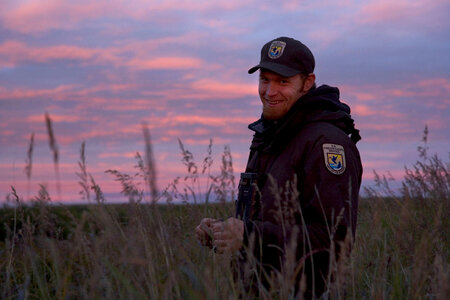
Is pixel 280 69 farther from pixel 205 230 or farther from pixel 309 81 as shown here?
pixel 205 230

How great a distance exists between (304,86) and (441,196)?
3.42 metres

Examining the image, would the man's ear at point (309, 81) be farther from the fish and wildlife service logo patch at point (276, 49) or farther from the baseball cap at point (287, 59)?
the fish and wildlife service logo patch at point (276, 49)

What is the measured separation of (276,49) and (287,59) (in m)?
0.15

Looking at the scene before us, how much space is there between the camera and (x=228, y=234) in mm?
3254

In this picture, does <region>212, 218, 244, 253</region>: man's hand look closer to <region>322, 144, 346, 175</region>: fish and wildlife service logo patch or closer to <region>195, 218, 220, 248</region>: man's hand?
<region>195, 218, 220, 248</region>: man's hand

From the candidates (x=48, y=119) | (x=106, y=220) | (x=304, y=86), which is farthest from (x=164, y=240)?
(x=304, y=86)

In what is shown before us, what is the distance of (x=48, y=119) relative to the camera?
322 cm

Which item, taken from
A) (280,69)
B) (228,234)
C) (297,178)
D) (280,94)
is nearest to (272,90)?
(280,94)

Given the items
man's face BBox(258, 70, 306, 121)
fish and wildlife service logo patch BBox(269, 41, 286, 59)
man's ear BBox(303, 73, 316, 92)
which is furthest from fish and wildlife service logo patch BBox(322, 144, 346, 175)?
fish and wildlife service logo patch BBox(269, 41, 286, 59)

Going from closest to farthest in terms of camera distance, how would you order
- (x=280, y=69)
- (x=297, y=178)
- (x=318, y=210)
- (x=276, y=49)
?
(x=318, y=210), (x=297, y=178), (x=280, y=69), (x=276, y=49)

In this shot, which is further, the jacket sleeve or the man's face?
the man's face

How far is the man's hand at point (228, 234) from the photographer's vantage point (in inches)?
128

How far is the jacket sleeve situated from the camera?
344cm

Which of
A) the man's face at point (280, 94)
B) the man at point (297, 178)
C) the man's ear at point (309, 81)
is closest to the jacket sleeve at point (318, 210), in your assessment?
the man at point (297, 178)
